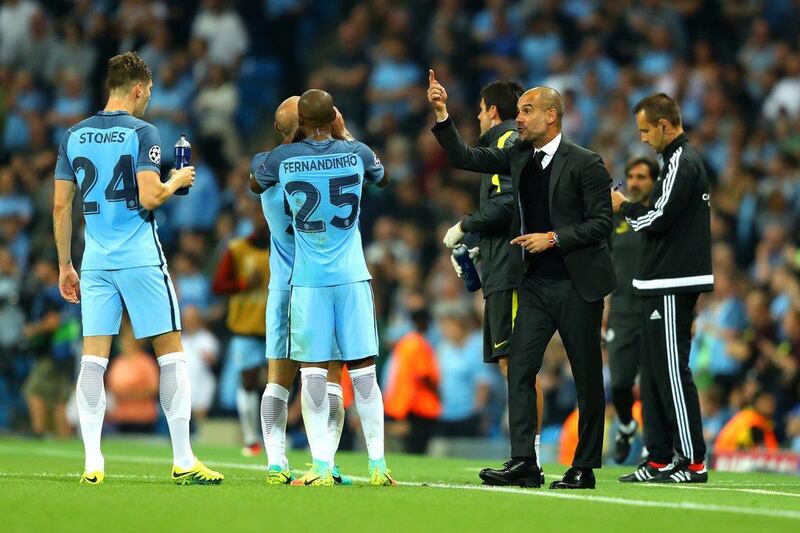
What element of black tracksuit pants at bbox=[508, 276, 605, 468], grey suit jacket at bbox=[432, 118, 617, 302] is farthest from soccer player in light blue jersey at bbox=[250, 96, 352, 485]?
black tracksuit pants at bbox=[508, 276, 605, 468]

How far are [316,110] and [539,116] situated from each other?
1352 millimetres

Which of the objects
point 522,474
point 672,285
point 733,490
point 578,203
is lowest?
point 733,490

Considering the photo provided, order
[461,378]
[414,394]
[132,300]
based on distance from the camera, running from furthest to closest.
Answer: [461,378] < [414,394] < [132,300]

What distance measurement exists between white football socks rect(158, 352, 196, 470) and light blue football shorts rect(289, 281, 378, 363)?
2.17 ft

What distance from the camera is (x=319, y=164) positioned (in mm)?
8680

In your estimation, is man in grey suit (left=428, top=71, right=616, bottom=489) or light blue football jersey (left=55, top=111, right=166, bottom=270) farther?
man in grey suit (left=428, top=71, right=616, bottom=489)

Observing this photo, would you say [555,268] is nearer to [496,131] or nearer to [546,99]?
[546,99]

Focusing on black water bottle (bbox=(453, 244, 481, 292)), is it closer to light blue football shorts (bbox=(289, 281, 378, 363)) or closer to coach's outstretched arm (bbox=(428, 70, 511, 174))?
coach's outstretched arm (bbox=(428, 70, 511, 174))

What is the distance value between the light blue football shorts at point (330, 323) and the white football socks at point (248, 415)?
5265 millimetres

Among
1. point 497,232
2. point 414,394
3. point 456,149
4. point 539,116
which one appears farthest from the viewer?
point 414,394

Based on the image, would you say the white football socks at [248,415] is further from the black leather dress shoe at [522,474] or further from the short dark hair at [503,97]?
the black leather dress shoe at [522,474]

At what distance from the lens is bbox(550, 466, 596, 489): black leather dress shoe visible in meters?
8.95

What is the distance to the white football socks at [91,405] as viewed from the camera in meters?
8.64

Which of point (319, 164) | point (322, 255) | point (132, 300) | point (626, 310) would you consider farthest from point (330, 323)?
point (626, 310)
